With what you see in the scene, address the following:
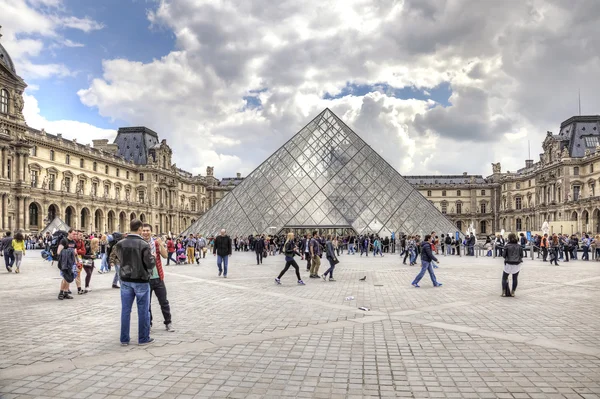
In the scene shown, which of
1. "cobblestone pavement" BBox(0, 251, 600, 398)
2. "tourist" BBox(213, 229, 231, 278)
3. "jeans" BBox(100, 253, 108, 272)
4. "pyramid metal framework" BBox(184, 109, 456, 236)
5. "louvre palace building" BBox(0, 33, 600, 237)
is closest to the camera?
"cobblestone pavement" BBox(0, 251, 600, 398)

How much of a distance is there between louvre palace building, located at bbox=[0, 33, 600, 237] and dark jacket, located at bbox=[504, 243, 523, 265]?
19.9 meters

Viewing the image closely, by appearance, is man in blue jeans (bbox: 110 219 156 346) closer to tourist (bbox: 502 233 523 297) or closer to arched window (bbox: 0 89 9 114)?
tourist (bbox: 502 233 523 297)

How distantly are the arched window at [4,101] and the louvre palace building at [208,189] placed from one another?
9 cm

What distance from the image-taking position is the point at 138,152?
228 ft

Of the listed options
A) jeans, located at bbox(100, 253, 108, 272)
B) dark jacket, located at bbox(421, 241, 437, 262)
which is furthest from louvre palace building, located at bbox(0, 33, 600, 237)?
dark jacket, located at bbox(421, 241, 437, 262)

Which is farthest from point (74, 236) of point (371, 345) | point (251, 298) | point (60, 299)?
point (371, 345)

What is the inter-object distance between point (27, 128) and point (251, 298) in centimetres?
4489

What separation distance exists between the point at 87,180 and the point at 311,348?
55951 millimetres

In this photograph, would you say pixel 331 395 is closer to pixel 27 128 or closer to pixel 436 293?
pixel 436 293

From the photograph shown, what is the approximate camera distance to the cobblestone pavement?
3.95m

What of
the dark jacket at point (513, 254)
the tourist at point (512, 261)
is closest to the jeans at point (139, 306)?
the tourist at point (512, 261)

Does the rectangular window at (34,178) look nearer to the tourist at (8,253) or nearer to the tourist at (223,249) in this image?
the tourist at (8,253)

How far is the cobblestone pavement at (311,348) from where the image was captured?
3.95 m

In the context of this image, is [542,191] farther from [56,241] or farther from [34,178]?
[56,241]
